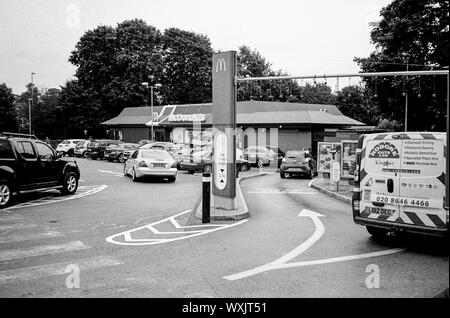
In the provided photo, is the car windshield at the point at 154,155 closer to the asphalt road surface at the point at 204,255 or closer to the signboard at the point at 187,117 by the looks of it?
the asphalt road surface at the point at 204,255

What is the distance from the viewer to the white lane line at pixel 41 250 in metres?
7.68

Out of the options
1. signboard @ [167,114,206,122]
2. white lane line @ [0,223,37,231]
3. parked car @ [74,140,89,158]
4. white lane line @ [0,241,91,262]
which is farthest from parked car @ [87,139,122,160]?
white lane line @ [0,241,91,262]

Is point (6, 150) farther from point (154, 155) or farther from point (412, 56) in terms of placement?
point (412, 56)

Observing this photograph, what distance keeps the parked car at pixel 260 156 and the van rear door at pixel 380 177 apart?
79.6 ft

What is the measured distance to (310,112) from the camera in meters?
40.5

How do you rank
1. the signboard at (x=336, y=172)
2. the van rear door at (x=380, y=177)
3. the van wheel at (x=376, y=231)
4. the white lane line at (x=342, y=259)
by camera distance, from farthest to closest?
the signboard at (x=336, y=172)
the van wheel at (x=376, y=231)
the van rear door at (x=380, y=177)
the white lane line at (x=342, y=259)

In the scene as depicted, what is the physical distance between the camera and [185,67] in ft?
214

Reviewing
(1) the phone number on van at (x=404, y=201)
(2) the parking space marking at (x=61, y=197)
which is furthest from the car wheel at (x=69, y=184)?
(1) the phone number on van at (x=404, y=201)

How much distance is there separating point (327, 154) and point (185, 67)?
156ft

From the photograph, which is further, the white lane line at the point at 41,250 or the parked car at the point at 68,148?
the parked car at the point at 68,148

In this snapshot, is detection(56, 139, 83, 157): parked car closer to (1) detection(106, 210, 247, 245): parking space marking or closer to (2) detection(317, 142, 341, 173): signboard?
(2) detection(317, 142, 341, 173): signboard

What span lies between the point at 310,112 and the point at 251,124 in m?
5.41

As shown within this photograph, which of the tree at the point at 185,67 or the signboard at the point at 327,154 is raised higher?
the tree at the point at 185,67

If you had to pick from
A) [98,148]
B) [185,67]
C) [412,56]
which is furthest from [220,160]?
[185,67]
